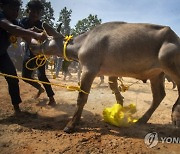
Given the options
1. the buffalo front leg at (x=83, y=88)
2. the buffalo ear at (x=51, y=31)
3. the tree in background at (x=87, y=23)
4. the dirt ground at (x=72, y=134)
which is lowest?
the dirt ground at (x=72, y=134)

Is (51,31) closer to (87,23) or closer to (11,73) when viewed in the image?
(11,73)

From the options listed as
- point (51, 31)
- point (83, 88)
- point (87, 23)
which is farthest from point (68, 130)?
point (87, 23)

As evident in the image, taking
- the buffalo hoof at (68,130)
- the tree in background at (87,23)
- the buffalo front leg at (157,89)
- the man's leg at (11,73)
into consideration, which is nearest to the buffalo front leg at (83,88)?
the buffalo hoof at (68,130)

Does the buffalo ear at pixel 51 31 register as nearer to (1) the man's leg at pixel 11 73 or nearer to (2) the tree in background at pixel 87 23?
(1) the man's leg at pixel 11 73

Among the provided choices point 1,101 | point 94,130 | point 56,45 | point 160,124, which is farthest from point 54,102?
point 160,124

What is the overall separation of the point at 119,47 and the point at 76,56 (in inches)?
37.9

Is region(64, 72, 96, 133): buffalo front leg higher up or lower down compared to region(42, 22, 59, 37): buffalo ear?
lower down

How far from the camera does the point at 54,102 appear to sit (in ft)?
23.1

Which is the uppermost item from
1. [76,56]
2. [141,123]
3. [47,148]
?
[76,56]

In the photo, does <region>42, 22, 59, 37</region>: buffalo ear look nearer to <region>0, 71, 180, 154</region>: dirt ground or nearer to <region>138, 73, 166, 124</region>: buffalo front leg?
<region>0, 71, 180, 154</region>: dirt ground

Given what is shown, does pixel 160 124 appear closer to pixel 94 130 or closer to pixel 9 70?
pixel 94 130

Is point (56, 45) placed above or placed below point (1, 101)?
above

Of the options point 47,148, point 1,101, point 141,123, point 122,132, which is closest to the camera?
point 47,148

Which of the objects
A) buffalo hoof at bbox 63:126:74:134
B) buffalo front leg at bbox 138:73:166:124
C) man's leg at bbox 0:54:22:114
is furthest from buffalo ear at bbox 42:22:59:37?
buffalo front leg at bbox 138:73:166:124
